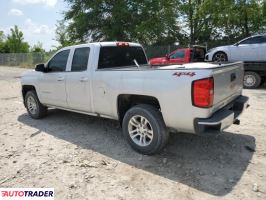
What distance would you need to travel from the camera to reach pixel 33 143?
5375 millimetres

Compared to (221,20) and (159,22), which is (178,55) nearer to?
(221,20)

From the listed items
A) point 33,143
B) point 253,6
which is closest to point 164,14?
point 253,6

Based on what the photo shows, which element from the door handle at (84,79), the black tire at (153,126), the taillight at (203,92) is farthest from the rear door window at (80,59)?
the taillight at (203,92)

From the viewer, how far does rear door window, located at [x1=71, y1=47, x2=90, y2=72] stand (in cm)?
555

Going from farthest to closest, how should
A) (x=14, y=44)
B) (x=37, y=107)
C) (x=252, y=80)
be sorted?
(x=14, y=44)
(x=252, y=80)
(x=37, y=107)

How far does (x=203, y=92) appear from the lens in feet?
12.4

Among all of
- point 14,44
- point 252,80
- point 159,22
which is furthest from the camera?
point 14,44

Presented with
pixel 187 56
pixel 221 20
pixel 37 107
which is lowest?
pixel 37 107

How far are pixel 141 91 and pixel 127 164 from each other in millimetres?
1132

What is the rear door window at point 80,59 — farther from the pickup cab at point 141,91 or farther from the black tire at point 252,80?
the black tire at point 252,80

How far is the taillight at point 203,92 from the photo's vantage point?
3.77 meters

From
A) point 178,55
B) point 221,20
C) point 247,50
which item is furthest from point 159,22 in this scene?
point 247,50

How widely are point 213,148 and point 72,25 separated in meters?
23.3

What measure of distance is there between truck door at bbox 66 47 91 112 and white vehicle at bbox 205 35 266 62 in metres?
9.17
